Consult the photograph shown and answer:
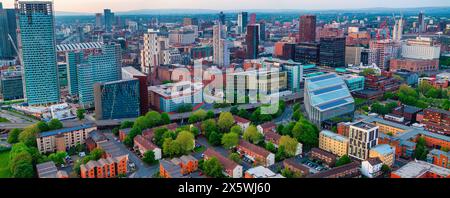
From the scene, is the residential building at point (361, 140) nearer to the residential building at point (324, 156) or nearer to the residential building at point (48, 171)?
the residential building at point (324, 156)

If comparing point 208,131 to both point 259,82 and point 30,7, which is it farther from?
point 30,7

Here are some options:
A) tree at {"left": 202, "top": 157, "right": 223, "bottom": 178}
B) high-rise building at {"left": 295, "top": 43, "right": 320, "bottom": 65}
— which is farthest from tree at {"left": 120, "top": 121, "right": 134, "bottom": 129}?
high-rise building at {"left": 295, "top": 43, "right": 320, "bottom": 65}

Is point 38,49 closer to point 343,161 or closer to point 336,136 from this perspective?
Answer: point 336,136

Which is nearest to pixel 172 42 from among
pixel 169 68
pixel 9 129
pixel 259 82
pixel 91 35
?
pixel 91 35

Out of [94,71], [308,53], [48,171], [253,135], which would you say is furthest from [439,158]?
[308,53]

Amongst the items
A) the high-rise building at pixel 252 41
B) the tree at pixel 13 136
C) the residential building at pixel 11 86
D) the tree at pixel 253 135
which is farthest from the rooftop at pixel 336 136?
the high-rise building at pixel 252 41
